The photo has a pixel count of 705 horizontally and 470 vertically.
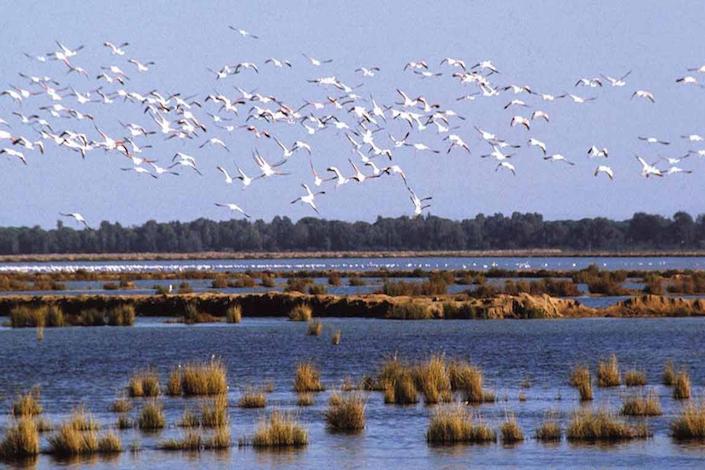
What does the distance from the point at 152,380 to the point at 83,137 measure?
484 inches

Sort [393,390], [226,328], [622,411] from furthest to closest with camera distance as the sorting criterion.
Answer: [226,328]
[393,390]
[622,411]

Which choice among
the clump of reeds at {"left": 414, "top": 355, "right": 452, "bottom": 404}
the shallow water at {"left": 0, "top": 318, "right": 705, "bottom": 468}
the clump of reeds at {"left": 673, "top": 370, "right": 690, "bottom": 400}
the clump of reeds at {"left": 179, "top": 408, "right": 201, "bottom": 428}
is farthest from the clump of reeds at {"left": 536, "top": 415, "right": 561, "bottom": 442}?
the clump of reeds at {"left": 179, "top": 408, "right": 201, "bottom": 428}

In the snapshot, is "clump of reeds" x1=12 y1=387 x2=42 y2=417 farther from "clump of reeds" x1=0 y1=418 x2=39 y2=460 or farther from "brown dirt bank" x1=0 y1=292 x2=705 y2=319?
"brown dirt bank" x1=0 y1=292 x2=705 y2=319

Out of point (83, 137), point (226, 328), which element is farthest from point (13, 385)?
point (226, 328)

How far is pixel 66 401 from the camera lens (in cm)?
3234

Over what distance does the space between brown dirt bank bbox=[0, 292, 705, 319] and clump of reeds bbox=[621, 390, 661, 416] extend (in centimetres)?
2900

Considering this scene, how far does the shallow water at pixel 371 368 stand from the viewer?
24.5 metres

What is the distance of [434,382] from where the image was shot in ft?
104

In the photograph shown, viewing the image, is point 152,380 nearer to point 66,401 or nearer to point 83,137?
point 66,401

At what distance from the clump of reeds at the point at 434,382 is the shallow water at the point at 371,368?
0.81 meters

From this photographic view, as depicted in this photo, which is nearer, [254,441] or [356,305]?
[254,441]

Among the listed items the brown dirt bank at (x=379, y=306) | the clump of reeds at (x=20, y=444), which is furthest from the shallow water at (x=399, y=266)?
the clump of reeds at (x=20, y=444)

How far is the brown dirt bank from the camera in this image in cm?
5834

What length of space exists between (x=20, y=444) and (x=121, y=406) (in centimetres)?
545
